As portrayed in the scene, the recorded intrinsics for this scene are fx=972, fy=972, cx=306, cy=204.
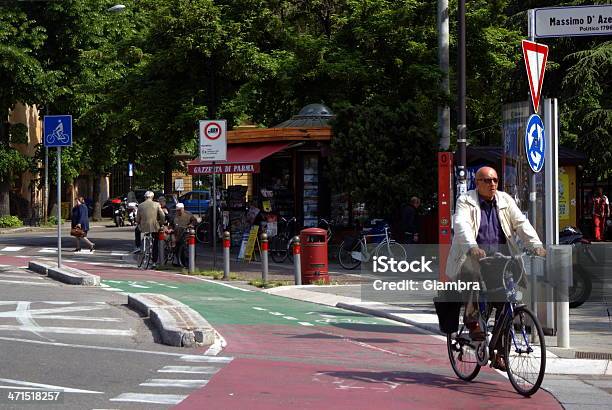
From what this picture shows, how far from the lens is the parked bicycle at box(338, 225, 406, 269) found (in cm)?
2225

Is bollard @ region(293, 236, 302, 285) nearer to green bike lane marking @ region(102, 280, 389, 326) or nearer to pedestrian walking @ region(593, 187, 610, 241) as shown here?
green bike lane marking @ region(102, 280, 389, 326)

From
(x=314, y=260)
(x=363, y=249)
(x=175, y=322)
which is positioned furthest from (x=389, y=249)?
(x=175, y=322)

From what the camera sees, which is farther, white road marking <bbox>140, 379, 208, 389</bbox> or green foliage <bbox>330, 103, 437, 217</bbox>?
green foliage <bbox>330, 103, 437, 217</bbox>

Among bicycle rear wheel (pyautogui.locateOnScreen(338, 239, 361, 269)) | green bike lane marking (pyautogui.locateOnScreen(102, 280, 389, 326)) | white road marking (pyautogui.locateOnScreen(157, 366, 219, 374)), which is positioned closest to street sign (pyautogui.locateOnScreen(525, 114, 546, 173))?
green bike lane marking (pyautogui.locateOnScreen(102, 280, 389, 326))

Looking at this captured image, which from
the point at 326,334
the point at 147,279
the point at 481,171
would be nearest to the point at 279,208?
the point at 147,279

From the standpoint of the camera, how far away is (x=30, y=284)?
18.4 metres

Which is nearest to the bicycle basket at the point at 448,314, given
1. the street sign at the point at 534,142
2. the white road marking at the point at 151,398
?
the white road marking at the point at 151,398

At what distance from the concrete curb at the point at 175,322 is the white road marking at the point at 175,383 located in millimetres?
2103

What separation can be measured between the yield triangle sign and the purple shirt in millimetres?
2839

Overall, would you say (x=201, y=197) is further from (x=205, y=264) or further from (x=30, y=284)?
(x=30, y=284)

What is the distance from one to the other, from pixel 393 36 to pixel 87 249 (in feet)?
38.7

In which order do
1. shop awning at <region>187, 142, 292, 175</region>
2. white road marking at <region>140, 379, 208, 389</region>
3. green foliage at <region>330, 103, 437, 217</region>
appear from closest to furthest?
white road marking at <region>140, 379, 208, 389</region> < green foliage at <region>330, 103, 437, 217</region> < shop awning at <region>187, 142, 292, 175</region>

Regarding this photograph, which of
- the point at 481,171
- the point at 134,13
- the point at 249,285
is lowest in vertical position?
the point at 249,285

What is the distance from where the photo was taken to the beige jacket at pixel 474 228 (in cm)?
868
